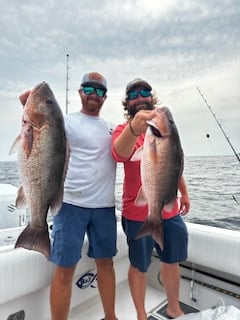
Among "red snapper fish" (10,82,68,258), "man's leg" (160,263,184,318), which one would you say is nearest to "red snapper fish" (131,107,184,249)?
"red snapper fish" (10,82,68,258)

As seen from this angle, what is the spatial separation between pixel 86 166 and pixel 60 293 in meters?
0.91

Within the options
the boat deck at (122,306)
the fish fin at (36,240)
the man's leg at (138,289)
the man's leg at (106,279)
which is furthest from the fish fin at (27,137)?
the boat deck at (122,306)

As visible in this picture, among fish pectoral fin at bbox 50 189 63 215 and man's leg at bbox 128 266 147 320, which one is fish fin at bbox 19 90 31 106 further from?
man's leg at bbox 128 266 147 320

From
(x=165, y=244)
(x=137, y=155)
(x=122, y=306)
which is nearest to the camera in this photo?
(x=137, y=155)

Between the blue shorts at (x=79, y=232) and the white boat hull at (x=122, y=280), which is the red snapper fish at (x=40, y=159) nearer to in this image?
the blue shorts at (x=79, y=232)

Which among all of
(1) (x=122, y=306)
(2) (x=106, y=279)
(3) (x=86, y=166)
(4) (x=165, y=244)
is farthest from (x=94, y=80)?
(1) (x=122, y=306)

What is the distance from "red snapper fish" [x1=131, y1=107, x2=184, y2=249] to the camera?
1.55 meters

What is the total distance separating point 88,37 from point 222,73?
4451 mm

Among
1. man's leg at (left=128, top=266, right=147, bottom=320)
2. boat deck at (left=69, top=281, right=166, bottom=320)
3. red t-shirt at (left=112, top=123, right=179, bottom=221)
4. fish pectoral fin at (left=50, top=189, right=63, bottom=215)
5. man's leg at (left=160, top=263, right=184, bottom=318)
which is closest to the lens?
fish pectoral fin at (left=50, top=189, right=63, bottom=215)

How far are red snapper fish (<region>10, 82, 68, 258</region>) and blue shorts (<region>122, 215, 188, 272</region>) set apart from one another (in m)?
0.79

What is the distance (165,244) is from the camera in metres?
2.20

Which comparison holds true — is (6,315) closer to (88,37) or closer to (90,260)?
(90,260)

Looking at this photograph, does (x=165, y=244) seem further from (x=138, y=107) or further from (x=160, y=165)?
(x=138, y=107)

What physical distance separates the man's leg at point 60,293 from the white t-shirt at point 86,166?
49 cm
